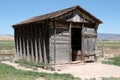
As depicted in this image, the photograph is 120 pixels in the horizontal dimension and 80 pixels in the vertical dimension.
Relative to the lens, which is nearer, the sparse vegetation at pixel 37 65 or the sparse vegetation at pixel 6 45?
the sparse vegetation at pixel 37 65

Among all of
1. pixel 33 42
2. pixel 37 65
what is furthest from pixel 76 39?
pixel 37 65

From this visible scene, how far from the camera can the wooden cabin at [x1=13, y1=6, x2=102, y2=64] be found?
17.1m

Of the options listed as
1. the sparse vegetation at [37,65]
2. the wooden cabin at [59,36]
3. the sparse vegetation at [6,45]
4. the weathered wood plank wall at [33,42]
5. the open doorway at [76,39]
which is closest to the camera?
the sparse vegetation at [37,65]

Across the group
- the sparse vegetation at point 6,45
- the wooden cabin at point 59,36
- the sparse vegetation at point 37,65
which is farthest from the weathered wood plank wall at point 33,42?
the sparse vegetation at point 6,45

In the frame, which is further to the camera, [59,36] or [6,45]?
[6,45]

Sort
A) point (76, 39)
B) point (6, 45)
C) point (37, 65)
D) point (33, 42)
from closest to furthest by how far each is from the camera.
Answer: point (37, 65) → point (33, 42) → point (76, 39) → point (6, 45)

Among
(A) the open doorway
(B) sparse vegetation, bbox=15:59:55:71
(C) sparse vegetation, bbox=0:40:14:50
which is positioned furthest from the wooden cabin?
(C) sparse vegetation, bbox=0:40:14:50

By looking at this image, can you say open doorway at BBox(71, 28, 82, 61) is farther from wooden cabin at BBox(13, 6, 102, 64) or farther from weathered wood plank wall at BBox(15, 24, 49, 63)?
weathered wood plank wall at BBox(15, 24, 49, 63)

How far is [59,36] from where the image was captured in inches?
687

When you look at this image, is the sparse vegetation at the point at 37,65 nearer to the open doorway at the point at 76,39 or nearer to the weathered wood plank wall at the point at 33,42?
the weathered wood plank wall at the point at 33,42

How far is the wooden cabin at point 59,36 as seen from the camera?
1712 cm

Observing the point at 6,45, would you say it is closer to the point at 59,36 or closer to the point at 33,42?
the point at 33,42

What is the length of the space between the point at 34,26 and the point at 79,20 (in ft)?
10.1

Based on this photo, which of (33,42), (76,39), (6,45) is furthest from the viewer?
(6,45)
